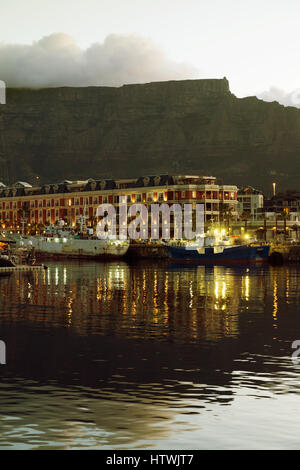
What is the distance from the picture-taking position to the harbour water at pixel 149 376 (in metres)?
21.6

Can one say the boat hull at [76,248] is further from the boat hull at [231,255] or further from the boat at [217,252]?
the boat hull at [231,255]

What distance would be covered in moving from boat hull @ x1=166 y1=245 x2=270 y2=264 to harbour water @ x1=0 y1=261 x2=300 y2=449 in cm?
8877

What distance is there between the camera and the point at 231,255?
150 m

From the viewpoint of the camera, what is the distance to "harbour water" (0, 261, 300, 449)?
21609 mm

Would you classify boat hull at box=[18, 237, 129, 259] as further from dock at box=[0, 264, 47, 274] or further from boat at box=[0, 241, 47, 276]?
dock at box=[0, 264, 47, 274]

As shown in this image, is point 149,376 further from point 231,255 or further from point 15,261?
point 231,255

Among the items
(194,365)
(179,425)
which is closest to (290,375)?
(194,365)

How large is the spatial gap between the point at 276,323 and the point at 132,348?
13904 millimetres

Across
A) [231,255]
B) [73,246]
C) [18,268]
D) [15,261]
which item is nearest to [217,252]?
[231,255]

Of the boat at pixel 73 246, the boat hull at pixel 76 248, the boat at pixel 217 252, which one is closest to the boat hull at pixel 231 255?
the boat at pixel 217 252

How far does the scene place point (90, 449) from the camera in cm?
2019

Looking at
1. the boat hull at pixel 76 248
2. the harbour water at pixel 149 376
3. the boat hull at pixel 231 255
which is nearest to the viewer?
the harbour water at pixel 149 376
